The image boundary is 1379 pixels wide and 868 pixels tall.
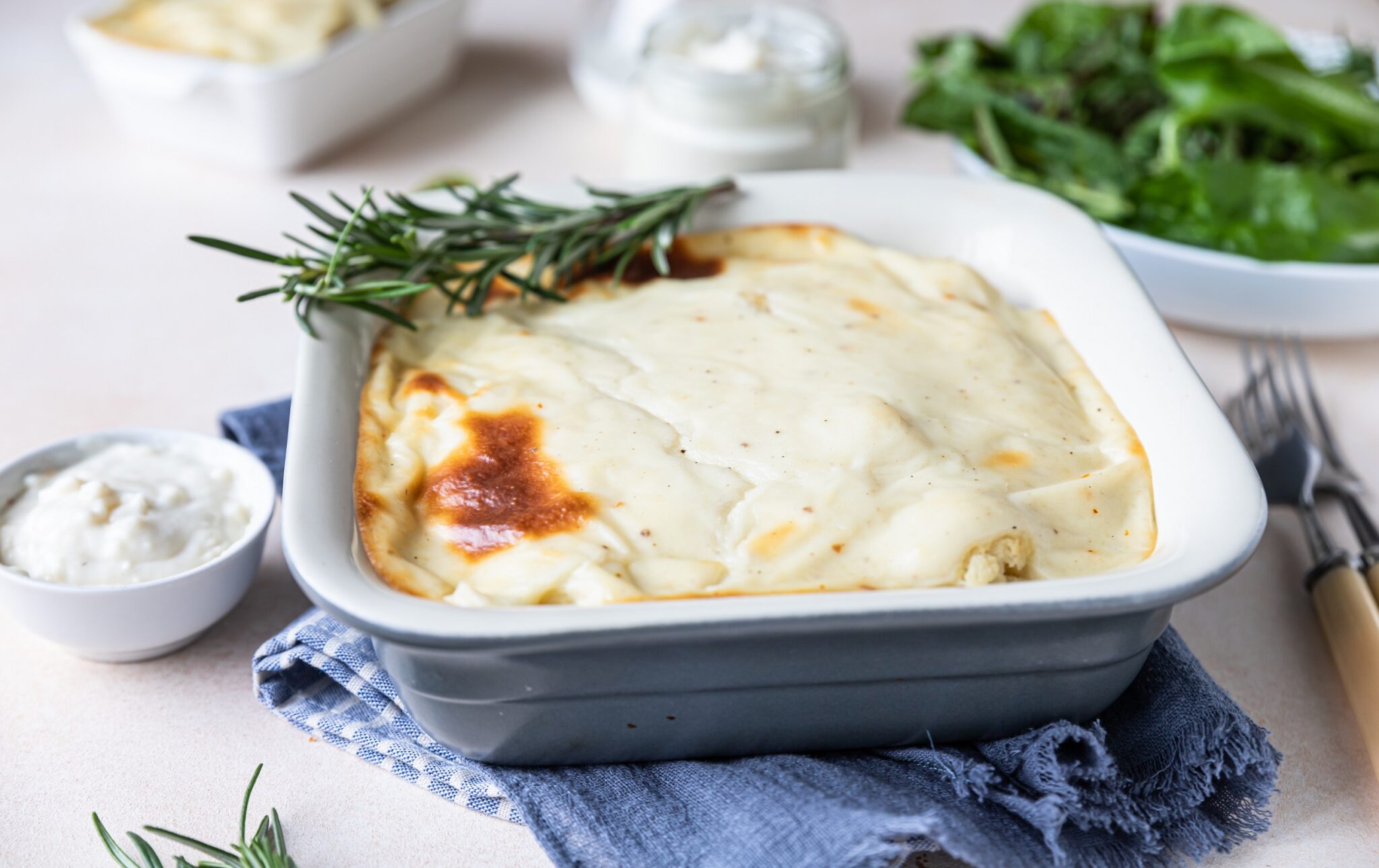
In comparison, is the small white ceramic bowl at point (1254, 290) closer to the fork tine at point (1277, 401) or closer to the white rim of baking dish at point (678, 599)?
the fork tine at point (1277, 401)

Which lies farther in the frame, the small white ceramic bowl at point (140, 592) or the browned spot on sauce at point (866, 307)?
the browned spot on sauce at point (866, 307)

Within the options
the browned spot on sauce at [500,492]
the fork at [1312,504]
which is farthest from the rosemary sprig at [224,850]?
the fork at [1312,504]

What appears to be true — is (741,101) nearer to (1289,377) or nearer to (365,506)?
(1289,377)

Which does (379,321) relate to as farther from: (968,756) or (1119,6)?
(1119,6)

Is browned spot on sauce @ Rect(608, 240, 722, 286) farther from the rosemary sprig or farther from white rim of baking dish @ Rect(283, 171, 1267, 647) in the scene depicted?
the rosemary sprig

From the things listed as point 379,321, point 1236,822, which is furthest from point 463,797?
point 1236,822

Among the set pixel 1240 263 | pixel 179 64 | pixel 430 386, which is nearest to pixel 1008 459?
pixel 430 386
